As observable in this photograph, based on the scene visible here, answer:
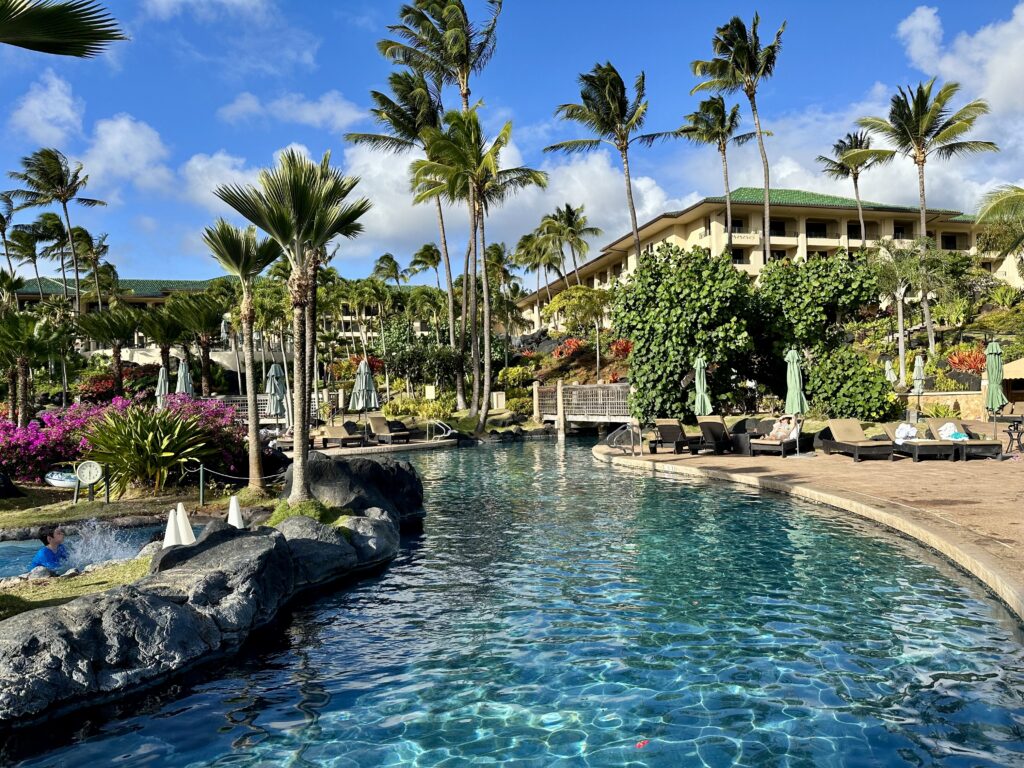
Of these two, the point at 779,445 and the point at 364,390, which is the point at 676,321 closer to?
the point at 779,445

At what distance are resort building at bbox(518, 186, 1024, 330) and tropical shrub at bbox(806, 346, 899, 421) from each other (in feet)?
87.8

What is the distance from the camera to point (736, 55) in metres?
35.1

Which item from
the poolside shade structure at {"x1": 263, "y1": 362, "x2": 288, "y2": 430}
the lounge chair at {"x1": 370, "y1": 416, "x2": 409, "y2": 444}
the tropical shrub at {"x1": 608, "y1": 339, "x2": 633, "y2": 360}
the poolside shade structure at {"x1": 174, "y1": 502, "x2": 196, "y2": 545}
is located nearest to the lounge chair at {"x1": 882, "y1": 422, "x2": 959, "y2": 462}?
the poolside shade structure at {"x1": 174, "y1": 502, "x2": 196, "y2": 545}

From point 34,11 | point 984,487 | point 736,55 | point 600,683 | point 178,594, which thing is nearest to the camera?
point 34,11

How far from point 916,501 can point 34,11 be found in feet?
37.1

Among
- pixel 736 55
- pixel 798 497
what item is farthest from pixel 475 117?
pixel 798 497

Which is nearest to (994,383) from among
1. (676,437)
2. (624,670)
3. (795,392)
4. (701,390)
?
(795,392)

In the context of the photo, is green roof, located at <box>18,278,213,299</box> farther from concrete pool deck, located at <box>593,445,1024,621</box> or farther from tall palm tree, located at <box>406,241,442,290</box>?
concrete pool deck, located at <box>593,445,1024,621</box>

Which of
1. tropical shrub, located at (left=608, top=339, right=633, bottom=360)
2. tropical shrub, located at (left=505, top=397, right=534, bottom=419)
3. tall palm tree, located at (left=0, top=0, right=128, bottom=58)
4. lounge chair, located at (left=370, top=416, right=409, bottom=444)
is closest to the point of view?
tall palm tree, located at (left=0, top=0, right=128, bottom=58)

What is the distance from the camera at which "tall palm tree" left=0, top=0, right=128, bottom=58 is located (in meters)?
4.31

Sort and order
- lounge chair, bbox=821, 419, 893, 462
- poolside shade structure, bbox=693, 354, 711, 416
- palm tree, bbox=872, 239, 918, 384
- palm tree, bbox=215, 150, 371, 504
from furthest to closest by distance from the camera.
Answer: palm tree, bbox=872, 239, 918, 384, poolside shade structure, bbox=693, 354, 711, 416, lounge chair, bbox=821, 419, 893, 462, palm tree, bbox=215, 150, 371, 504

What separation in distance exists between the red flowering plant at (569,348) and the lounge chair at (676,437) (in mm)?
30905

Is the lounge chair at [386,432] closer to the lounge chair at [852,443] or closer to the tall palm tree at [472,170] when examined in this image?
the tall palm tree at [472,170]

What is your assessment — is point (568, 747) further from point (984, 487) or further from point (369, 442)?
point (369, 442)
